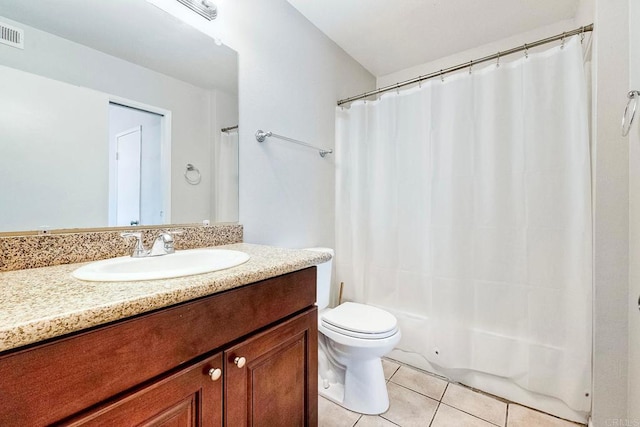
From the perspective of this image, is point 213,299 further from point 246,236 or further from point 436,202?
point 436,202

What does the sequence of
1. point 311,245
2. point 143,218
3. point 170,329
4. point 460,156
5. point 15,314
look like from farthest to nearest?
point 311,245
point 460,156
point 143,218
point 170,329
point 15,314

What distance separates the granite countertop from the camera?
0.43 m

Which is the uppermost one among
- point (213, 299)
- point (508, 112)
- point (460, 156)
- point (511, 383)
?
point (508, 112)

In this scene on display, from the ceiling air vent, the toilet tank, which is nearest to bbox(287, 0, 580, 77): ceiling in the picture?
the ceiling air vent

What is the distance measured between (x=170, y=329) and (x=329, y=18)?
1923mm

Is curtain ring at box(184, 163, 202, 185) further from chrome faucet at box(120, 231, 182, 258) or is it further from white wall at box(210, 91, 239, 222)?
chrome faucet at box(120, 231, 182, 258)

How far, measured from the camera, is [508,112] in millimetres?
1492

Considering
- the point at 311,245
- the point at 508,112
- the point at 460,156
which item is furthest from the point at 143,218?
the point at 508,112

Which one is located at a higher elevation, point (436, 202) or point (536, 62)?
point (536, 62)

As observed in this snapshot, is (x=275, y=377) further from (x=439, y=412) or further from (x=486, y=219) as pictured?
(x=486, y=219)

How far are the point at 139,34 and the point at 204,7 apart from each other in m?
0.33

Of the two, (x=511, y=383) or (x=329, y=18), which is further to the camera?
(x=329, y=18)

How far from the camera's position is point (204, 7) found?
3.99 ft

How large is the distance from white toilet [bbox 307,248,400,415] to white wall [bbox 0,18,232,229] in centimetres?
83
